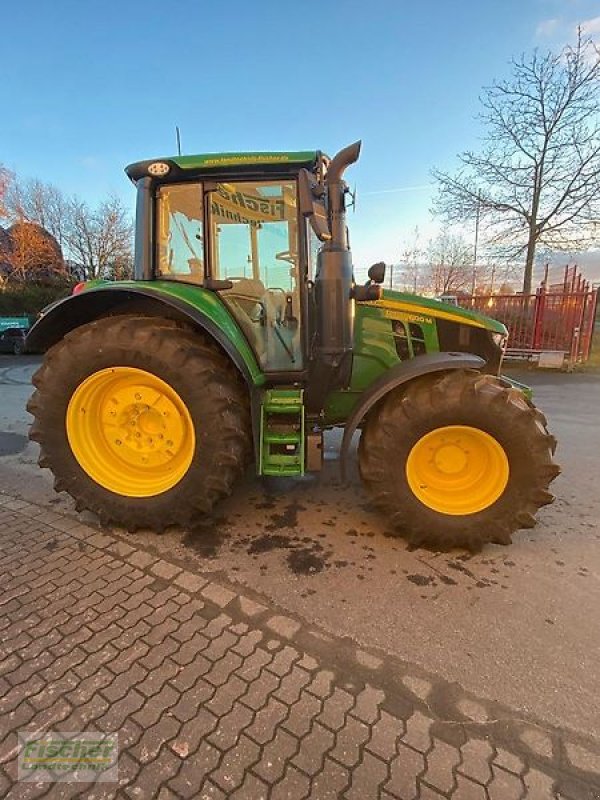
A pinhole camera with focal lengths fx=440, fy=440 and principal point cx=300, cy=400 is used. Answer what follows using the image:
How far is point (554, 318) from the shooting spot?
10.6 m

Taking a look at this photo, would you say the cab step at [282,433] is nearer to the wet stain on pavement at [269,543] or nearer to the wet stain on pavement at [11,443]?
the wet stain on pavement at [269,543]

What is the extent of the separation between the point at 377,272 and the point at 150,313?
1656 millimetres

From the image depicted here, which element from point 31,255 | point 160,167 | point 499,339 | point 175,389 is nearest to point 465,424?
point 499,339

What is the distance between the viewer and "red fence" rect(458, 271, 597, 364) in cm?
1032

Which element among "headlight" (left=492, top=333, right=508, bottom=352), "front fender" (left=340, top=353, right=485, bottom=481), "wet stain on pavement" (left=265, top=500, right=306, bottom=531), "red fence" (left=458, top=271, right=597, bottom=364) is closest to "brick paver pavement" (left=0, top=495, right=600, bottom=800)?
"wet stain on pavement" (left=265, top=500, right=306, bottom=531)

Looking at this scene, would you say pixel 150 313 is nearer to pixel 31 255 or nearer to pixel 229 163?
pixel 229 163

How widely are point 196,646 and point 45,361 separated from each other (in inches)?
84.2

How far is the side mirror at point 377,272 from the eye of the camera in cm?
303

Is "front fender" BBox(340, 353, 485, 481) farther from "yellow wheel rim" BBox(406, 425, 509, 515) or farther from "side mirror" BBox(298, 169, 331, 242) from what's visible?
"side mirror" BBox(298, 169, 331, 242)

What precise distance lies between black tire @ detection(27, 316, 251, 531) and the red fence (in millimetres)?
9803

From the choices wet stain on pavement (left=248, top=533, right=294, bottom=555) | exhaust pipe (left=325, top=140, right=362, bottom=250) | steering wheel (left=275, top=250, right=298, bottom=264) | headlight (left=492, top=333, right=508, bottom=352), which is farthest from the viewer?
headlight (left=492, top=333, right=508, bottom=352)

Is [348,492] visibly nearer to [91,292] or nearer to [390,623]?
[390,623]

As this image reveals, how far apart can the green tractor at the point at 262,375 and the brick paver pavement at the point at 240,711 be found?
0.84 metres

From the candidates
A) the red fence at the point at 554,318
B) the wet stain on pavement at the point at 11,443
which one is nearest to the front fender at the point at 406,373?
the wet stain on pavement at the point at 11,443
